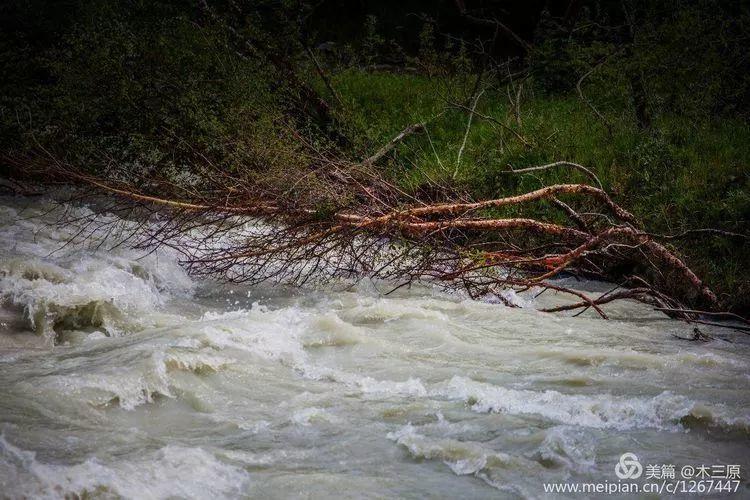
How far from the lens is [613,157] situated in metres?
9.46

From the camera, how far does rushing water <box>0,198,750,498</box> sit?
3455mm

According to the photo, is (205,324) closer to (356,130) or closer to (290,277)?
(290,277)

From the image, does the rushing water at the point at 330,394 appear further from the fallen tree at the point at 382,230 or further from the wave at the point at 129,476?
the fallen tree at the point at 382,230

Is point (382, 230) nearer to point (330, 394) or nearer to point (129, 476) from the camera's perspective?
point (330, 394)

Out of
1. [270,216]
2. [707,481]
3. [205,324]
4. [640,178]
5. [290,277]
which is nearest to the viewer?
[707,481]

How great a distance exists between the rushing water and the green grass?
1.58 m

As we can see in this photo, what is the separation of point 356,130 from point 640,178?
13.3ft

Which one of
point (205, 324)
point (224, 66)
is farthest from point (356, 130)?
point (205, 324)

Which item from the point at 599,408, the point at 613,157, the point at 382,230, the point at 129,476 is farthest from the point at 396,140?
the point at 129,476

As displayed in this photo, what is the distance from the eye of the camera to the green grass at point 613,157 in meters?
7.75

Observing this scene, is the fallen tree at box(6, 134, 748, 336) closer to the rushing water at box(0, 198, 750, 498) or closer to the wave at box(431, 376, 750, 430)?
the rushing water at box(0, 198, 750, 498)

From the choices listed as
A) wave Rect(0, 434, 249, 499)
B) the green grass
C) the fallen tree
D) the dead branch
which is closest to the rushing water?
wave Rect(0, 434, 249, 499)

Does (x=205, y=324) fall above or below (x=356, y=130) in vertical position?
below

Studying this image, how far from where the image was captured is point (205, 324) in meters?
5.45
